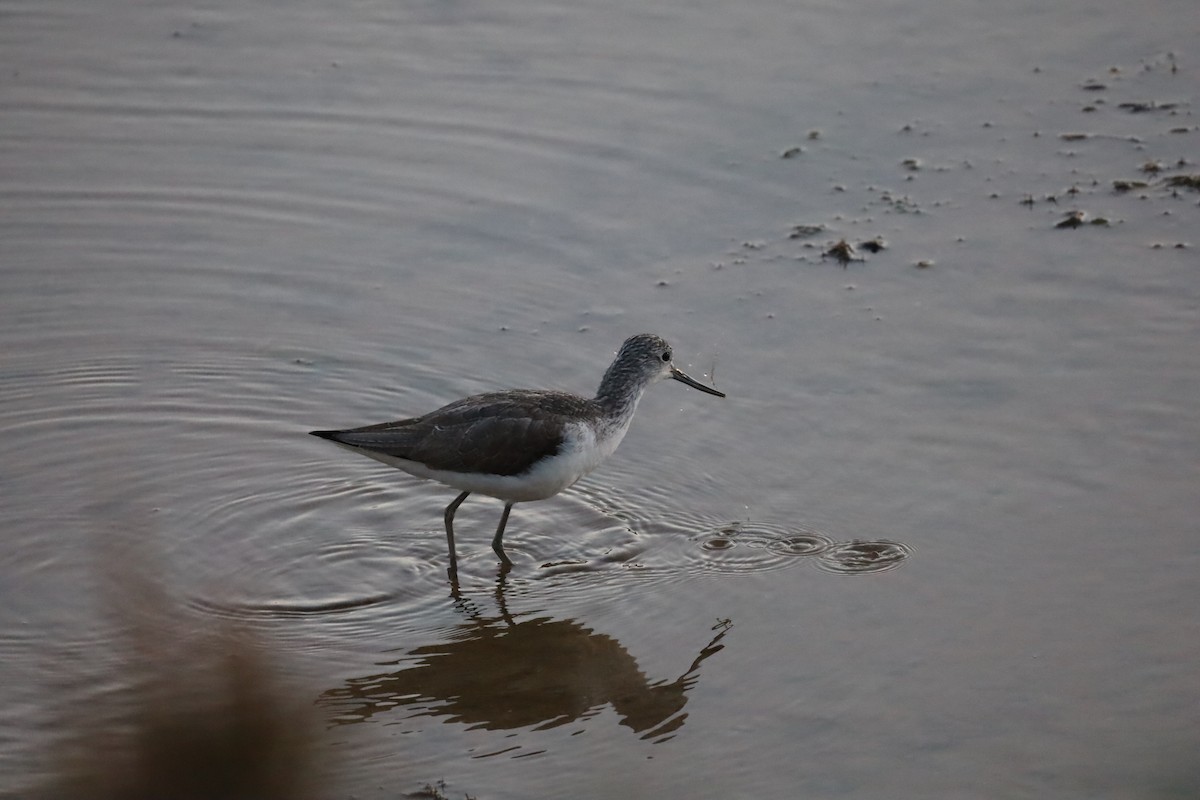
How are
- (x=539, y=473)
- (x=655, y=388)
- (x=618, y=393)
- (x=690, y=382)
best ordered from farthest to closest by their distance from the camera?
(x=655, y=388)
(x=690, y=382)
(x=618, y=393)
(x=539, y=473)

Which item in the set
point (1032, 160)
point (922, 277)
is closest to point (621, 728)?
point (922, 277)

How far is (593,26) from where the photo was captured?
12.6 m

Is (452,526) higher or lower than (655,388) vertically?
lower

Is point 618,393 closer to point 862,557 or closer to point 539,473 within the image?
point 539,473

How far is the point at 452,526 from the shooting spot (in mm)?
7395

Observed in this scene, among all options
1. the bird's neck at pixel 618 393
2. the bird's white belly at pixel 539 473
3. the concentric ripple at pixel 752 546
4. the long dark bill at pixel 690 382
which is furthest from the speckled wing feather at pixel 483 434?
the concentric ripple at pixel 752 546

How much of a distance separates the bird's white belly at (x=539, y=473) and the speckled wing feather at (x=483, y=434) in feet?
0.11

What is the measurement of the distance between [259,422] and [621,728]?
332 cm

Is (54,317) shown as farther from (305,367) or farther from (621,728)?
(621,728)

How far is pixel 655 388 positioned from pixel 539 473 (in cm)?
197

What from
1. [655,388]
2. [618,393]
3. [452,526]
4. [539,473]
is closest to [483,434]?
[539,473]

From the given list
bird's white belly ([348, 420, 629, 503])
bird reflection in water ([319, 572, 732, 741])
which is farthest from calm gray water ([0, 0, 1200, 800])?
bird's white belly ([348, 420, 629, 503])

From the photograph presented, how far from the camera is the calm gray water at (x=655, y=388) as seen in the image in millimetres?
5867

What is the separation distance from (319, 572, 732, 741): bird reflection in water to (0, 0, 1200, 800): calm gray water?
23mm
